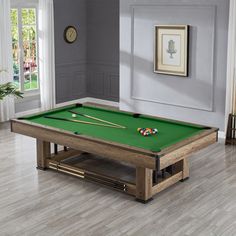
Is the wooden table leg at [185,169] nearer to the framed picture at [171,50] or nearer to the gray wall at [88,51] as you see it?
the framed picture at [171,50]

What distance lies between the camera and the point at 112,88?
10398 millimetres

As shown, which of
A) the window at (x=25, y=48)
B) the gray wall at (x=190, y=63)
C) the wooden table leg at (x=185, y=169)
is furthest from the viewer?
the window at (x=25, y=48)

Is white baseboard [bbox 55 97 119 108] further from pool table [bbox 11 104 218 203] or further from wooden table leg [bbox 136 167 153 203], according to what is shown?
wooden table leg [bbox 136 167 153 203]

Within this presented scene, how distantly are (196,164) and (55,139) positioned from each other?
6.90 ft

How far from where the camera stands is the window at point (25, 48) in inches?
368

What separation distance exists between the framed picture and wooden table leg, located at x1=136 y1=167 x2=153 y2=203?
10.3 ft

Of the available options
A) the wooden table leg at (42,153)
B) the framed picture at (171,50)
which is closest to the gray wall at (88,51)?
the framed picture at (171,50)

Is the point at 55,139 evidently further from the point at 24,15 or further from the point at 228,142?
the point at 24,15

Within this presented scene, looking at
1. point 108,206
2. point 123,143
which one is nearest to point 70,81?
point 123,143

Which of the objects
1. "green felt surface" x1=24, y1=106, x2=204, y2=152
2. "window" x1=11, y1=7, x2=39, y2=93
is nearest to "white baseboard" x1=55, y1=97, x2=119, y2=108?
"window" x1=11, y1=7, x2=39, y2=93

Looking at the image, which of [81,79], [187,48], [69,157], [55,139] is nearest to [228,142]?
[187,48]

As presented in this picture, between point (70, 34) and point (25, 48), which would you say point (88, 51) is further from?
point (25, 48)

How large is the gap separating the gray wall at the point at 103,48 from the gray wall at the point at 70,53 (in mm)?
145

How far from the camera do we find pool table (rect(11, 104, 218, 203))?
5.18m
